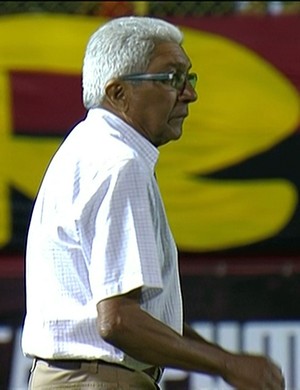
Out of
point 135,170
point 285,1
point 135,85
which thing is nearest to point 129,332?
point 135,170

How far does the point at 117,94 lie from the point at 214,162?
353cm

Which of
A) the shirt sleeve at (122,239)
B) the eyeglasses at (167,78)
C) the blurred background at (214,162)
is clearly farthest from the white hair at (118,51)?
the blurred background at (214,162)

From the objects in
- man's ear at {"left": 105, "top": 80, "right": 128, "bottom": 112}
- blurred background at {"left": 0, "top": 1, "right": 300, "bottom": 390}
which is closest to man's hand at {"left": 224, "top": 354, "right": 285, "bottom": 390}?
man's ear at {"left": 105, "top": 80, "right": 128, "bottom": 112}

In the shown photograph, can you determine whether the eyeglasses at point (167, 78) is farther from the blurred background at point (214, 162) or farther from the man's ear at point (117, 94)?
the blurred background at point (214, 162)

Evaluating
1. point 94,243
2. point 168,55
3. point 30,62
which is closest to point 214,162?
point 30,62

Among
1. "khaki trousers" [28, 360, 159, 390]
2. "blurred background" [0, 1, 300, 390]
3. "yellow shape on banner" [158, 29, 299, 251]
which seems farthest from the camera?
"yellow shape on banner" [158, 29, 299, 251]

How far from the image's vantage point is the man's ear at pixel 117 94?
3.08 meters

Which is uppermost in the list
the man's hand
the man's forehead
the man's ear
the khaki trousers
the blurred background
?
the man's forehead

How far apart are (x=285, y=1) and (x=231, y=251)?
1301 millimetres

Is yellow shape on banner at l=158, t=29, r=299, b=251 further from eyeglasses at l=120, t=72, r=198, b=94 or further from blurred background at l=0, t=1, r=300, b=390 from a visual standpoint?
eyeglasses at l=120, t=72, r=198, b=94

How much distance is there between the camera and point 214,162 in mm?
6598

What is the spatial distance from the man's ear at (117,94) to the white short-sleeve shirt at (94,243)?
30 mm

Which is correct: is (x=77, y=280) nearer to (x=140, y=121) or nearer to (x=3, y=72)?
(x=140, y=121)

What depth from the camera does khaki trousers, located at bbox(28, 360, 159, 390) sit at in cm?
302
